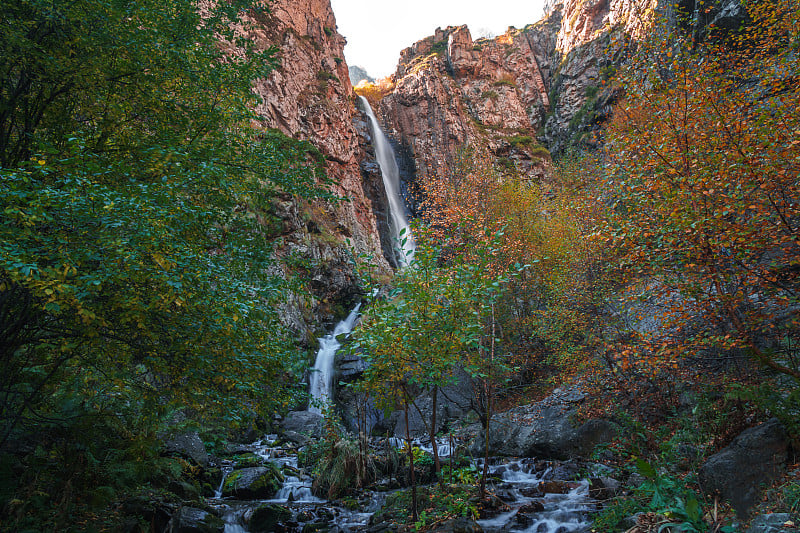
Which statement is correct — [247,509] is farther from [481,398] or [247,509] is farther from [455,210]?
[455,210]

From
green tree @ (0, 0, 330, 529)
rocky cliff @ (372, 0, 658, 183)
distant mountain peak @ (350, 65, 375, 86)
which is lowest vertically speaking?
green tree @ (0, 0, 330, 529)

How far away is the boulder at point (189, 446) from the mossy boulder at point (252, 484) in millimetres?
984

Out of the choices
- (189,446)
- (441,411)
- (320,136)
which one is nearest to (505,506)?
(189,446)

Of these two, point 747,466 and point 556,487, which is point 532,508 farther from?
point 747,466

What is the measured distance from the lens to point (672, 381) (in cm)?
881

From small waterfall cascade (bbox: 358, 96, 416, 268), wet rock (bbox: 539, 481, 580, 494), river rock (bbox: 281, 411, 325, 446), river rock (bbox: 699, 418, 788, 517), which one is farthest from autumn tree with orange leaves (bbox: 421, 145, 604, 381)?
small waterfall cascade (bbox: 358, 96, 416, 268)

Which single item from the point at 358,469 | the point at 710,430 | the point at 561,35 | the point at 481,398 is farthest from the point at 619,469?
the point at 561,35

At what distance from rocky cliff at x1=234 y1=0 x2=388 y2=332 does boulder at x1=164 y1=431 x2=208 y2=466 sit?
38.5 feet

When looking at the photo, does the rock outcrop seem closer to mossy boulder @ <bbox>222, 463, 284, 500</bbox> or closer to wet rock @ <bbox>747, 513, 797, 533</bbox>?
mossy boulder @ <bbox>222, 463, 284, 500</bbox>

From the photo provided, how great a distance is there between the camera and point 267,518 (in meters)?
8.78

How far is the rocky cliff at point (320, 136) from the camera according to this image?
27391mm

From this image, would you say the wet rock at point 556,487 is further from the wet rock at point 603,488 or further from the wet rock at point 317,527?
the wet rock at point 317,527

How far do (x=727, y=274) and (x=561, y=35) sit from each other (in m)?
65.4

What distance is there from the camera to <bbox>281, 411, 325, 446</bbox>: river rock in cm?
1622
